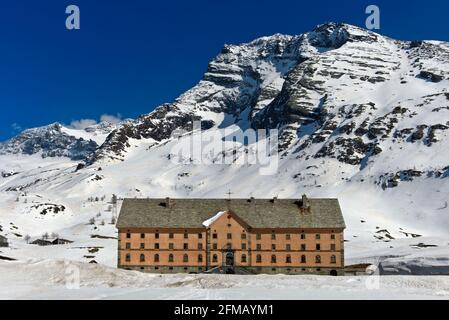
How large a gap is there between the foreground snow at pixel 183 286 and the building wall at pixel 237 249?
1243 inches

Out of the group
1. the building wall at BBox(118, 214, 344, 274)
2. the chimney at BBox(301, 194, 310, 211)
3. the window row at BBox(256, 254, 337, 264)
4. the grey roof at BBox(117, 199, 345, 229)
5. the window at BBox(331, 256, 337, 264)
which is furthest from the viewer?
the chimney at BBox(301, 194, 310, 211)

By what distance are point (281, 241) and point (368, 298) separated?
52996mm

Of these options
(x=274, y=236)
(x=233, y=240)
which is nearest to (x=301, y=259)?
(x=274, y=236)

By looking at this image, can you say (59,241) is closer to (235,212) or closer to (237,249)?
(235,212)

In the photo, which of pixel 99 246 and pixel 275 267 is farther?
pixel 99 246

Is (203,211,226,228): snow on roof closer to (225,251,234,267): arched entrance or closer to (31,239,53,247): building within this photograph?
(225,251,234,267): arched entrance

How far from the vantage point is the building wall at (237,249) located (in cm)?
10056

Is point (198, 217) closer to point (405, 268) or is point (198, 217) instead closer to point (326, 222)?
point (326, 222)

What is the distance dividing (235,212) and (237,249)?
609cm

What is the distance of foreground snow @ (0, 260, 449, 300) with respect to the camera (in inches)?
1992

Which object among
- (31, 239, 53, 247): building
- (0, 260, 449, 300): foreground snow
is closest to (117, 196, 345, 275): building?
(0, 260, 449, 300): foreground snow

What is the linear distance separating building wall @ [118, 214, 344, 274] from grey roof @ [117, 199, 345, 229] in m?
1.08

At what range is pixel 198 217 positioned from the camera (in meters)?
103
